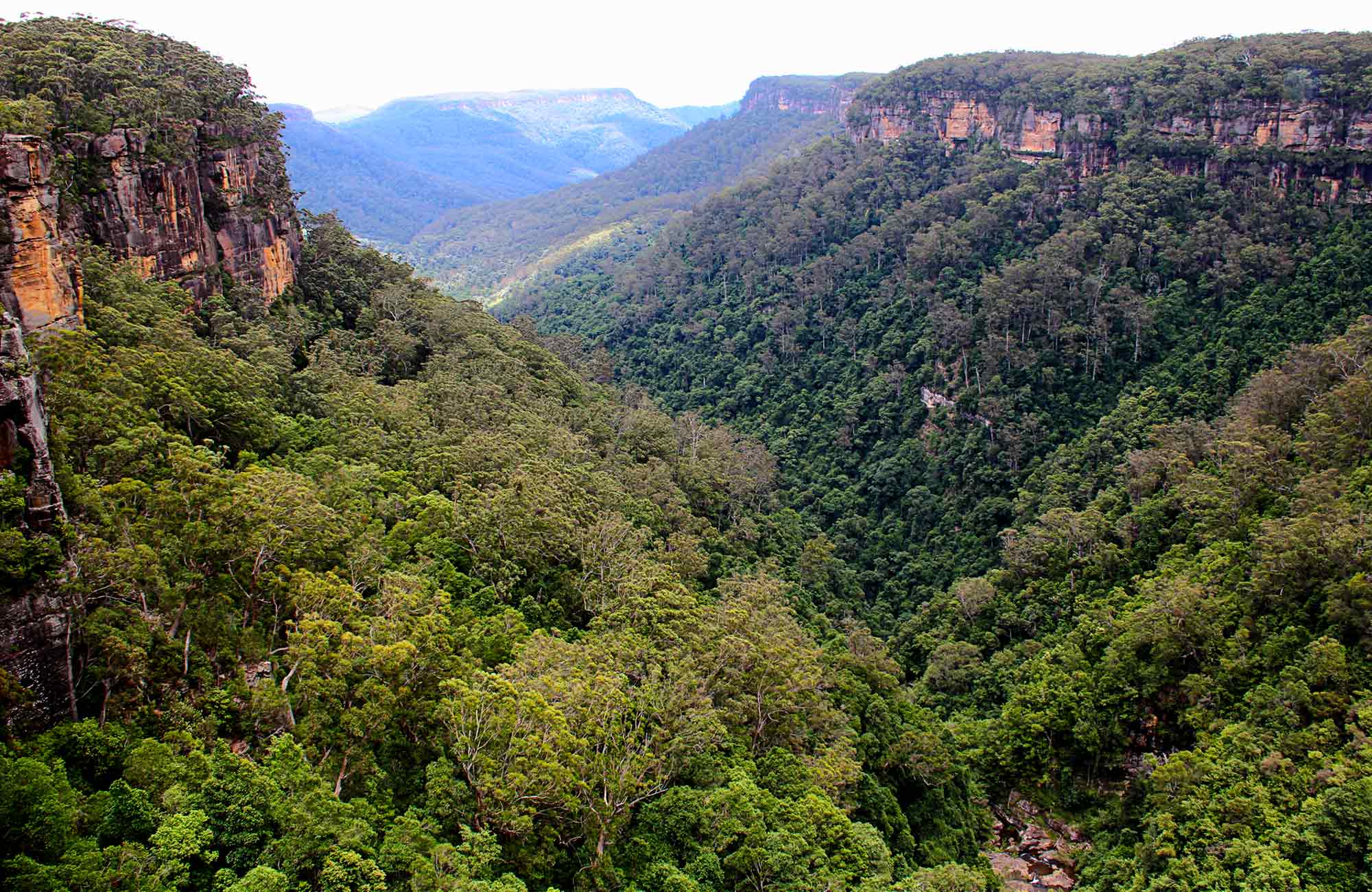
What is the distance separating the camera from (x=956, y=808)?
98.8 feet

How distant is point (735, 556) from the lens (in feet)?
132

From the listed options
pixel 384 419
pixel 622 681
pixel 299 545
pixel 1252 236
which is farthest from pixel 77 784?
pixel 1252 236

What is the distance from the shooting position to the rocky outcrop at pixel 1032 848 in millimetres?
29938

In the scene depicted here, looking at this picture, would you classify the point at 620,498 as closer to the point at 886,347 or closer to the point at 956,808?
the point at 956,808

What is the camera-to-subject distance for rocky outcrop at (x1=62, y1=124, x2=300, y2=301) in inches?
1200

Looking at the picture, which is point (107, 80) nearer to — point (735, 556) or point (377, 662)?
point (377, 662)

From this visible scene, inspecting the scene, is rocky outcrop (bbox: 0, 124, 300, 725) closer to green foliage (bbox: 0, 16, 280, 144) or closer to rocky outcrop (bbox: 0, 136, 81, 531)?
rocky outcrop (bbox: 0, 136, 81, 531)

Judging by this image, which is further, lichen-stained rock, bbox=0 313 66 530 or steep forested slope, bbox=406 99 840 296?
steep forested slope, bbox=406 99 840 296

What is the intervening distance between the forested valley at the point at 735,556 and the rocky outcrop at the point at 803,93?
106 meters

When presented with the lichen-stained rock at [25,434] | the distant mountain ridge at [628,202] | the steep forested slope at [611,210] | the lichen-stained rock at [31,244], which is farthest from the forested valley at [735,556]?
the steep forested slope at [611,210]

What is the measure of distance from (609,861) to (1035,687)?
22426mm

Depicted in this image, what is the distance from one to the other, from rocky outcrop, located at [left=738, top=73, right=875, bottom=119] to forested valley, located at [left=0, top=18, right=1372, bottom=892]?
4187 inches

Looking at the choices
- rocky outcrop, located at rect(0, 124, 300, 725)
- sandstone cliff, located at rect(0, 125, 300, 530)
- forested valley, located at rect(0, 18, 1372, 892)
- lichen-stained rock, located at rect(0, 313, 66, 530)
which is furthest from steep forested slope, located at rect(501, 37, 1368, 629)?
lichen-stained rock, located at rect(0, 313, 66, 530)

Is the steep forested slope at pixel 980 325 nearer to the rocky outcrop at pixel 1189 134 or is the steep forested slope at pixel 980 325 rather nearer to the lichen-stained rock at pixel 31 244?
the rocky outcrop at pixel 1189 134
